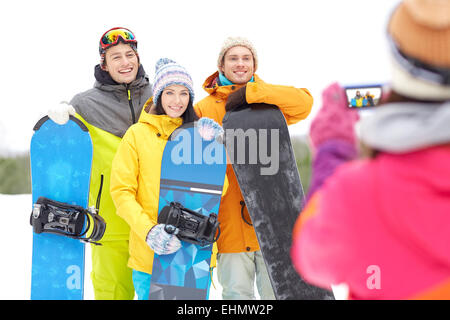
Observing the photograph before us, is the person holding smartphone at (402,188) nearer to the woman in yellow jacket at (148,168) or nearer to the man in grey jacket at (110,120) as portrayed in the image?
the woman in yellow jacket at (148,168)

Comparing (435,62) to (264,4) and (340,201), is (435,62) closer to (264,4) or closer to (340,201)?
(340,201)

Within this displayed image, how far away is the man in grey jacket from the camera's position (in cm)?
252

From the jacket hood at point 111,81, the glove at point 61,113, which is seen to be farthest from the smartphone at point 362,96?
the glove at point 61,113

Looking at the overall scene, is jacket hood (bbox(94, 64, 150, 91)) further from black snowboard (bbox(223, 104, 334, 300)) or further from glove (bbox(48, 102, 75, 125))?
black snowboard (bbox(223, 104, 334, 300))

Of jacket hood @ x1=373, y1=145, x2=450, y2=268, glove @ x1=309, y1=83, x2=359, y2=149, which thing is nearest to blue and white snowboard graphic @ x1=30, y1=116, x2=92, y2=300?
glove @ x1=309, y1=83, x2=359, y2=149

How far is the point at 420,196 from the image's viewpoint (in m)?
0.86

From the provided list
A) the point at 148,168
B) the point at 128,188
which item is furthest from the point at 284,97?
the point at 128,188

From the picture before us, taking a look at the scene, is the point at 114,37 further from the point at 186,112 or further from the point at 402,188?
the point at 402,188

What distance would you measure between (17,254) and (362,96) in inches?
168

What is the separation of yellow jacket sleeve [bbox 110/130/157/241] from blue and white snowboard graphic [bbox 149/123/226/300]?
0.43 ft

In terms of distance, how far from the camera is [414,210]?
86 centimetres

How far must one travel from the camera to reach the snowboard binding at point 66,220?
2.39 m

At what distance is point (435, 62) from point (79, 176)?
6.51 feet
